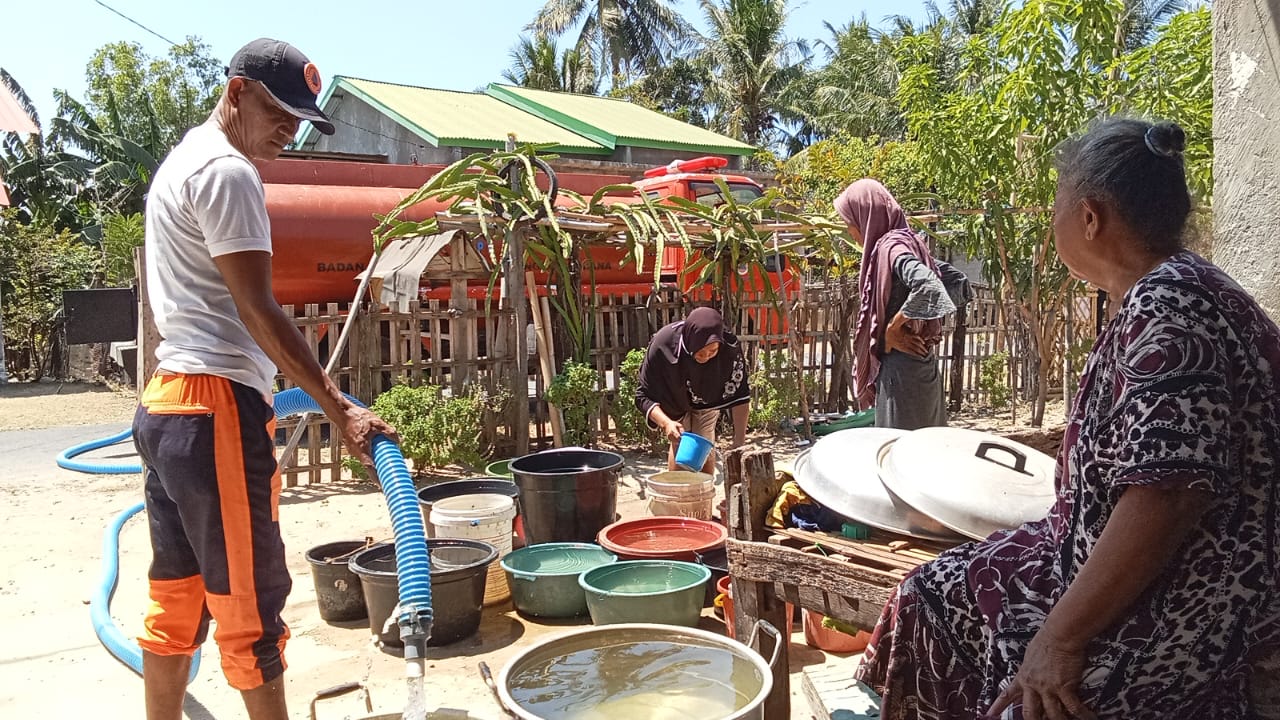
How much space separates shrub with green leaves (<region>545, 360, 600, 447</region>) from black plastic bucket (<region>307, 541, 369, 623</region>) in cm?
321

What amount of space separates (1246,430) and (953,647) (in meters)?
0.75

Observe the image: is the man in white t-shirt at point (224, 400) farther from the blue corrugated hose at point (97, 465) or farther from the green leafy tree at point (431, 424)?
the blue corrugated hose at point (97, 465)

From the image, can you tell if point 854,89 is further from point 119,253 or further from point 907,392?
point 907,392

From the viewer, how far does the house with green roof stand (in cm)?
1688

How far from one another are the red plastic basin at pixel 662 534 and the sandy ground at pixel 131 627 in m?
0.37

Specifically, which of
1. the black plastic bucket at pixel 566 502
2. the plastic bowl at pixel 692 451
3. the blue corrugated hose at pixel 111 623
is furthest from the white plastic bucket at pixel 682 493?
the blue corrugated hose at pixel 111 623

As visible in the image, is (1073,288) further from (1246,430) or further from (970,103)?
(1246,430)

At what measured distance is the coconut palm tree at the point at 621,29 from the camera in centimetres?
3250

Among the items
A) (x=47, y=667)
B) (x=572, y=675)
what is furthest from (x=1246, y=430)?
(x=47, y=667)

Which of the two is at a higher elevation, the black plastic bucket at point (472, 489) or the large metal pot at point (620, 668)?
the large metal pot at point (620, 668)

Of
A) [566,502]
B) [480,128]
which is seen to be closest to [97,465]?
[566,502]

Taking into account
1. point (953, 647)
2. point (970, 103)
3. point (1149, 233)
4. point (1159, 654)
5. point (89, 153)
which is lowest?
Result: point (953, 647)

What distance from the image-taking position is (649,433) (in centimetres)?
809

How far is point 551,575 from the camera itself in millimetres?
4047
